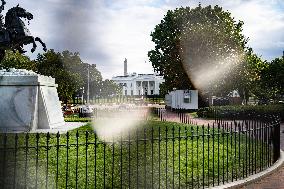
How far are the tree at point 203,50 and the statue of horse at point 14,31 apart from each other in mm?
28885

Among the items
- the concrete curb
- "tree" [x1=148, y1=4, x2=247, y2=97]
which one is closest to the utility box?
"tree" [x1=148, y1=4, x2=247, y2=97]

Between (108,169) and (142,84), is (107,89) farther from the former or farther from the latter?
(108,169)

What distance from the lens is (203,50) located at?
4097cm

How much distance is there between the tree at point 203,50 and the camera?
40.9m

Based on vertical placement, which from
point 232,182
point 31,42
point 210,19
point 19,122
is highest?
point 210,19

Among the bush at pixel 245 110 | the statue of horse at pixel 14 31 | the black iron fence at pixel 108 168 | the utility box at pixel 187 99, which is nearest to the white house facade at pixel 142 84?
the utility box at pixel 187 99

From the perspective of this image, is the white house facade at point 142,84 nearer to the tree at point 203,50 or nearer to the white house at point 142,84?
the white house at point 142,84

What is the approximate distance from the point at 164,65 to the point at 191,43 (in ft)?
21.7

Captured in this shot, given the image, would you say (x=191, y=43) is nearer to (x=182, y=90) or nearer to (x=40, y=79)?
(x=182, y=90)

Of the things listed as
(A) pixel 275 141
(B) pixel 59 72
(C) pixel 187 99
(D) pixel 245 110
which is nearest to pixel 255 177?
(A) pixel 275 141

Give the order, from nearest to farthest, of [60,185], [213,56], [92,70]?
1. [60,185]
2. [213,56]
3. [92,70]

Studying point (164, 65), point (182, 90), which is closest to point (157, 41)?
point (164, 65)

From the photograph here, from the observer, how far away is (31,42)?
46.4 ft

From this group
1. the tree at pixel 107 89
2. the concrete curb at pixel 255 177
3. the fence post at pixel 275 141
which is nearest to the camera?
the concrete curb at pixel 255 177
